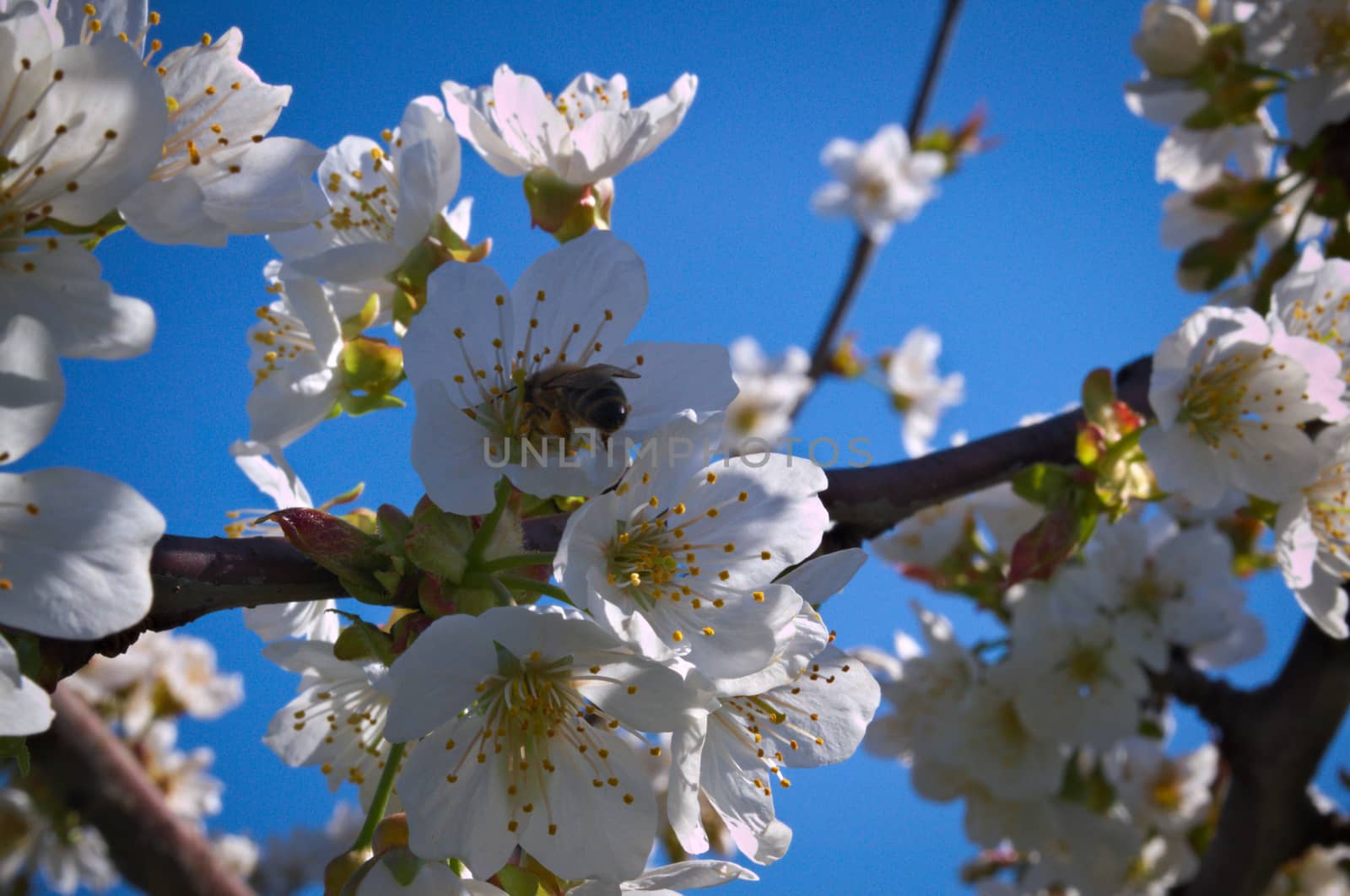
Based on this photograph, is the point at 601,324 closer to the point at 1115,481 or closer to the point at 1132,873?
the point at 1115,481

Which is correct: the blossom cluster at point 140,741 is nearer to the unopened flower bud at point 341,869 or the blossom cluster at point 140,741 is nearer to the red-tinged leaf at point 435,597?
the unopened flower bud at point 341,869

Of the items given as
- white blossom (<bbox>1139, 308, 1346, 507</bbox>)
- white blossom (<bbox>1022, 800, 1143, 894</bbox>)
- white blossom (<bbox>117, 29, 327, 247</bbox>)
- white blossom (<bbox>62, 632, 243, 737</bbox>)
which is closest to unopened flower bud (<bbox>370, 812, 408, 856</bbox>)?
white blossom (<bbox>117, 29, 327, 247</bbox>)

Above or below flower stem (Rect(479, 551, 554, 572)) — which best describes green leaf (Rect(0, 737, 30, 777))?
below

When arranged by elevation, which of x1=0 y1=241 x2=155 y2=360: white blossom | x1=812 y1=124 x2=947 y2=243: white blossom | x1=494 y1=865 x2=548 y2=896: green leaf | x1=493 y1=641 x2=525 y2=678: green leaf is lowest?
x1=494 y1=865 x2=548 y2=896: green leaf

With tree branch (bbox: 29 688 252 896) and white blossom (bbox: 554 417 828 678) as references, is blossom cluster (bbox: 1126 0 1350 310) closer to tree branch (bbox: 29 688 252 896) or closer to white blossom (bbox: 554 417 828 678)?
white blossom (bbox: 554 417 828 678)

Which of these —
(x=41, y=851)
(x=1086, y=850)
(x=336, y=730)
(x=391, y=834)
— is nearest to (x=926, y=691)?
(x=1086, y=850)

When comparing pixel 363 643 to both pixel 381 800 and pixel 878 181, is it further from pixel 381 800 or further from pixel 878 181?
pixel 878 181

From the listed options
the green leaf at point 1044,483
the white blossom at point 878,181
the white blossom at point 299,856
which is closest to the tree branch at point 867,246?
the white blossom at point 878,181
